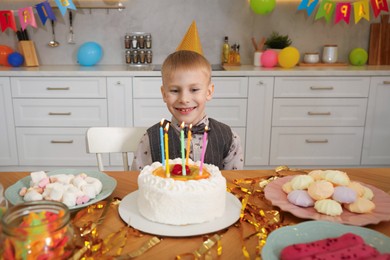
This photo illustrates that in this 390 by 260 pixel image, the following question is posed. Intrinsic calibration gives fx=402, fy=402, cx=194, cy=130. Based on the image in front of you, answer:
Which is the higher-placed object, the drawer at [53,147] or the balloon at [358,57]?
the balloon at [358,57]

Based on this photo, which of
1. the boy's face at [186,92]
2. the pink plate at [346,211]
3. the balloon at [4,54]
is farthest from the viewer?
the balloon at [4,54]

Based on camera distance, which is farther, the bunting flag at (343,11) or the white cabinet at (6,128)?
the bunting flag at (343,11)

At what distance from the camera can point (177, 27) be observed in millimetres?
3133

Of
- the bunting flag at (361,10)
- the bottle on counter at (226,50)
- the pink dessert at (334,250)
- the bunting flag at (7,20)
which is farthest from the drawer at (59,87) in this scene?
the pink dessert at (334,250)

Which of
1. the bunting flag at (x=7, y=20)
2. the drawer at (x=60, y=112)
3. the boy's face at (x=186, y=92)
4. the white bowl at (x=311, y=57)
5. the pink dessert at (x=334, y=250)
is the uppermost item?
the bunting flag at (x=7, y=20)

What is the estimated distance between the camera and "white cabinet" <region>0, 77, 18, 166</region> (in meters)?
2.69

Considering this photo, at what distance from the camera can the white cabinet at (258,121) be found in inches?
107

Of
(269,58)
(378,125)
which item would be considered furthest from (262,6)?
(378,125)

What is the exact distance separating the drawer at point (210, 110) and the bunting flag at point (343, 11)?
3.26 feet

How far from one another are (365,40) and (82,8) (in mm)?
2241

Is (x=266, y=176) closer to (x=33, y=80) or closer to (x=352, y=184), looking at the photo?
(x=352, y=184)

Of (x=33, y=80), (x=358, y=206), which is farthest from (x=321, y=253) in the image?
(x=33, y=80)

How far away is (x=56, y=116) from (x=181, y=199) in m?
2.16

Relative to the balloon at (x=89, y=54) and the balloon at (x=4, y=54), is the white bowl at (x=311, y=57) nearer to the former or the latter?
the balloon at (x=89, y=54)
